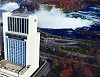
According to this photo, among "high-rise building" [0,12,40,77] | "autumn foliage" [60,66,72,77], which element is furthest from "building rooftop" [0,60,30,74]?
"autumn foliage" [60,66,72,77]

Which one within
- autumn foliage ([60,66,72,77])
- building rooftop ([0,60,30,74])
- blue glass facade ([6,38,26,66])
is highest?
blue glass facade ([6,38,26,66])

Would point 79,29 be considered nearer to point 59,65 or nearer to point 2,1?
point 59,65

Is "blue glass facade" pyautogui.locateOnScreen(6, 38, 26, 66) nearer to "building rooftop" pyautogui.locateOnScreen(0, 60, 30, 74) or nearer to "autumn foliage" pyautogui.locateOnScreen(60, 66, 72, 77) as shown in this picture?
"building rooftop" pyautogui.locateOnScreen(0, 60, 30, 74)

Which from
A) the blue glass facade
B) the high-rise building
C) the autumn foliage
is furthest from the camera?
the autumn foliage

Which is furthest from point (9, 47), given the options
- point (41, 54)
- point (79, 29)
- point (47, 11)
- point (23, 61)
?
point (79, 29)

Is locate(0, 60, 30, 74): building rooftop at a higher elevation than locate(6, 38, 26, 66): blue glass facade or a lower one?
lower

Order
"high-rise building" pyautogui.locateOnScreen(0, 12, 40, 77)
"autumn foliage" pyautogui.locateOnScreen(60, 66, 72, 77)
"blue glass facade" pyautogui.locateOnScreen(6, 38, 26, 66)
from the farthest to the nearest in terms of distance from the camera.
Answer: "autumn foliage" pyautogui.locateOnScreen(60, 66, 72, 77)
"blue glass facade" pyautogui.locateOnScreen(6, 38, 26, 66)
"high-rise building" pyautogui.locateOnScreen(0, 12, 40, 77)

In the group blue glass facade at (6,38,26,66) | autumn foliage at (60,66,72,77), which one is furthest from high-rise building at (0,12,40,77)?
autumn foliage at (60,66,72,77)

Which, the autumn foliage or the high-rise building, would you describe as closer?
the high-rise building
